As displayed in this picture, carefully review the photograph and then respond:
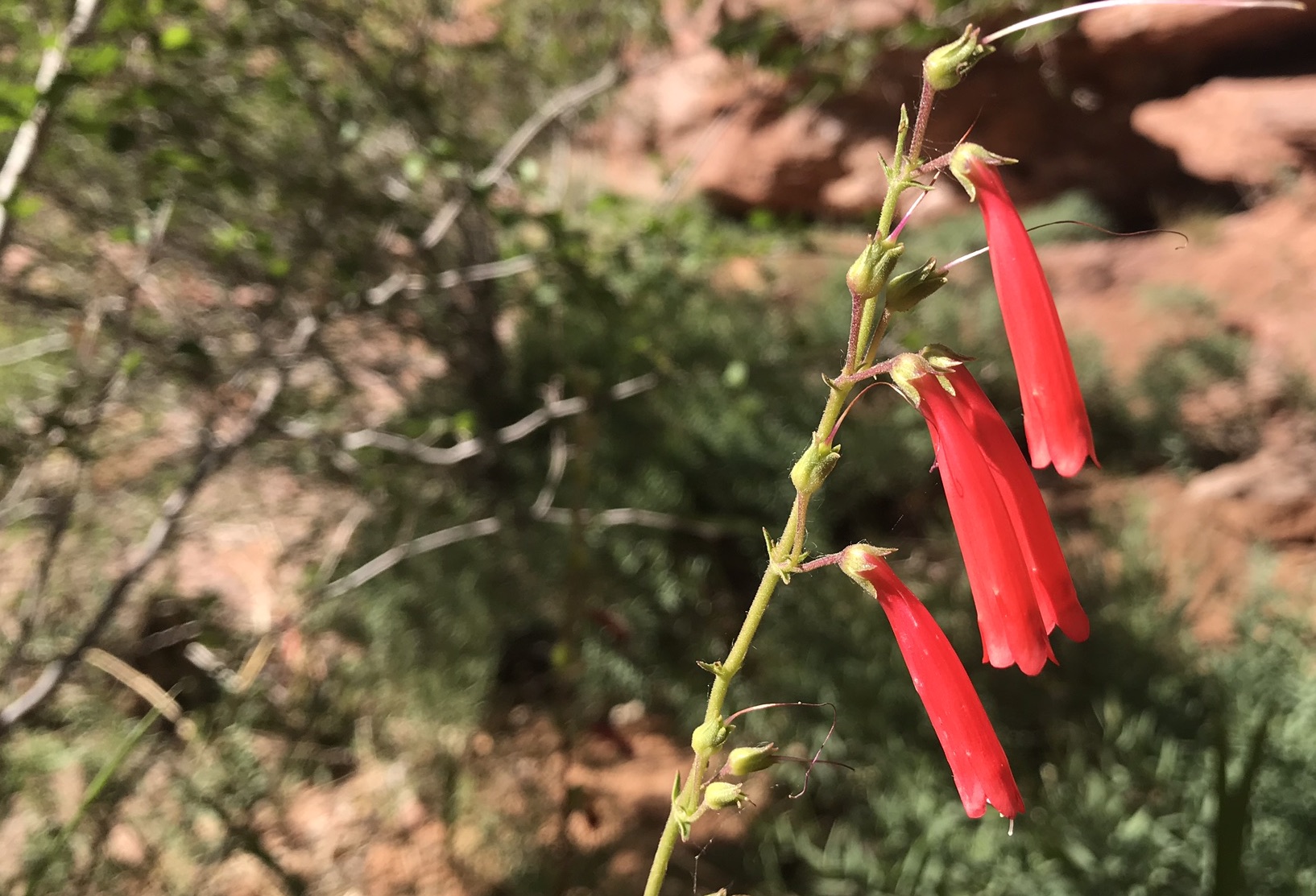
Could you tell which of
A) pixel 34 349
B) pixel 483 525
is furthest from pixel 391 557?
pixel 34 349

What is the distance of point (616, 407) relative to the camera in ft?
10.5

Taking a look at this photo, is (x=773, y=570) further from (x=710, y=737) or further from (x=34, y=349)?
(x=34, y=349)

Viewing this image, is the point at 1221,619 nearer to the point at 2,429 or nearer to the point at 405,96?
the point at 405,96

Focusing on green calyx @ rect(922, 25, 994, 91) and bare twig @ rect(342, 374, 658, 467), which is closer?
green calyx @ rect(922, 25, 994, 91)

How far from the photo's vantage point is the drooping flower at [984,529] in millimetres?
575

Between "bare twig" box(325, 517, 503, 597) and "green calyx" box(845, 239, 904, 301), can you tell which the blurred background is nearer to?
"bare twig" box(325, 517, 503, 597)

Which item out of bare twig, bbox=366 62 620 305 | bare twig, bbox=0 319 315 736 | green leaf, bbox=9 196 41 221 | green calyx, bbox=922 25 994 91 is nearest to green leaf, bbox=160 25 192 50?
green leaf, bbox=9 196 41 221

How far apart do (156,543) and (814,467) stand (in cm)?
153

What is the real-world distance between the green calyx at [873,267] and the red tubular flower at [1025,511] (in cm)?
12

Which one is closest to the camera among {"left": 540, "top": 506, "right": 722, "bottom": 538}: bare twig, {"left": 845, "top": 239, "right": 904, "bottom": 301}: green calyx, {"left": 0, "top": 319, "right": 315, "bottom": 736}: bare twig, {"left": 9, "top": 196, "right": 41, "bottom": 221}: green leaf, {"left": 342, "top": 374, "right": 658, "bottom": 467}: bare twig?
{"left": 845, "top": 239, "right": 904, "bottom": 301}: green calyx

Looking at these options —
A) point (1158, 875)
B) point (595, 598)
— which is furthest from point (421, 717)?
→ point (1158, 875)

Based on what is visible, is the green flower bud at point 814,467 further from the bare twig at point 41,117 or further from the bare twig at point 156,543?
the bare twig at point 156,543

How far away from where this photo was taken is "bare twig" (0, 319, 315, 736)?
132cm

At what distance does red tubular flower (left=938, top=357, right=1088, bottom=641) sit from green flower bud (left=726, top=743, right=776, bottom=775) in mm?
250
